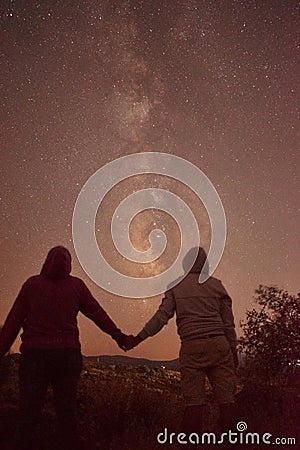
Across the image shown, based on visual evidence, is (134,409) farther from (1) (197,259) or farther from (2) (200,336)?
(1) (197,259)

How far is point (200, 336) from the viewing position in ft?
11.0

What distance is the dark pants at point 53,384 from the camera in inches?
118

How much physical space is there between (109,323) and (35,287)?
0.43 m

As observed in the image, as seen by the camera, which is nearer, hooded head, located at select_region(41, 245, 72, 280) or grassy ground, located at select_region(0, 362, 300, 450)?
hooded head, located at select_region(41, 245, 72, 280)

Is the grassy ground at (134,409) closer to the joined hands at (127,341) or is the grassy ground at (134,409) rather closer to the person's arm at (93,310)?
the joined hands at (127,341)

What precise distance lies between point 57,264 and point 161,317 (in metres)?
0.66

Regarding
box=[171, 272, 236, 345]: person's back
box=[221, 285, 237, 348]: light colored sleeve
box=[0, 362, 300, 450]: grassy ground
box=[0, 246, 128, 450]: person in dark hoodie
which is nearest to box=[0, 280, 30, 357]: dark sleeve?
box=[0, 246, 128, 450]: person in dark hoodie

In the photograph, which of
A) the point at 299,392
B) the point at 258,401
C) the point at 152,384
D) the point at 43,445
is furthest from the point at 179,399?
the point at 43,445

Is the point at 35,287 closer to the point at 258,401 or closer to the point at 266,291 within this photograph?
the point at 258,401

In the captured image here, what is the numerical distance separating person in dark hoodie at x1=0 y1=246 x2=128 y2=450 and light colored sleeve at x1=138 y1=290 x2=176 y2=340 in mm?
445

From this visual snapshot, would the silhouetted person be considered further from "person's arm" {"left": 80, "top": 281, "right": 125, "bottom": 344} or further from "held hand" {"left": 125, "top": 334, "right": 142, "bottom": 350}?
"person's arm" {"left": 80, "top": 281, "right": 125, "bottom": 344}

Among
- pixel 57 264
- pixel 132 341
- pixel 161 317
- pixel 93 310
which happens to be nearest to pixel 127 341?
pixel 132 341

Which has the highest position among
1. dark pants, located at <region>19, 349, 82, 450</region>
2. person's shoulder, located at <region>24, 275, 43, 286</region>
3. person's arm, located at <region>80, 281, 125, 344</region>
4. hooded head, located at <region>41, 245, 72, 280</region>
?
hooded head, located at <region>41, 245, 72, 280</region>

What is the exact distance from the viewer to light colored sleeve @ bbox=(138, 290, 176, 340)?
342 cm
